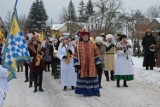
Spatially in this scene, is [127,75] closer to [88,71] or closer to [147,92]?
A: [147,92]

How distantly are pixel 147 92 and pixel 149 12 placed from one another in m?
81.4

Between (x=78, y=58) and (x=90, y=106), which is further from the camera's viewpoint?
(x=78, y=58)

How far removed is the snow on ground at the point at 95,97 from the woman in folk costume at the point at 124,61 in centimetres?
38

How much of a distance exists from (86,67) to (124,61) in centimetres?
204

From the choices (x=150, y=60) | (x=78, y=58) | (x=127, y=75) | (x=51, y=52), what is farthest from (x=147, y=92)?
(x=51, y=52)

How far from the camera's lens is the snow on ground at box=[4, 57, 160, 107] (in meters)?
9.32

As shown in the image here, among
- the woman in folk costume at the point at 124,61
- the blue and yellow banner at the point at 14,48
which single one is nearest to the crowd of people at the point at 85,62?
the woman in folk costume at the point at 124,61

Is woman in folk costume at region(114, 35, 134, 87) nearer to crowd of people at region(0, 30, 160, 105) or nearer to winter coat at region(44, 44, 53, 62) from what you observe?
crowd of people at region(0, 30, 160, 105)

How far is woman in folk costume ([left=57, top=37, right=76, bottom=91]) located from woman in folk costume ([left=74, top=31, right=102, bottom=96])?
1.47 metres

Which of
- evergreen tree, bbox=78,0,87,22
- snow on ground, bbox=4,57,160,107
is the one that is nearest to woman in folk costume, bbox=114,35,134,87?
snow on ground, bbox=4,57,160,107

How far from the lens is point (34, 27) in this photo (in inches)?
2813

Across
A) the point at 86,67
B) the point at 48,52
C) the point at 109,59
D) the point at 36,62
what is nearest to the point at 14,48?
the point at 86,67

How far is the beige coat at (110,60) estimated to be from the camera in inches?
556

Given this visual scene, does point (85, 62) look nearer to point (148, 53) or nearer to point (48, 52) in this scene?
point (148, 53)
